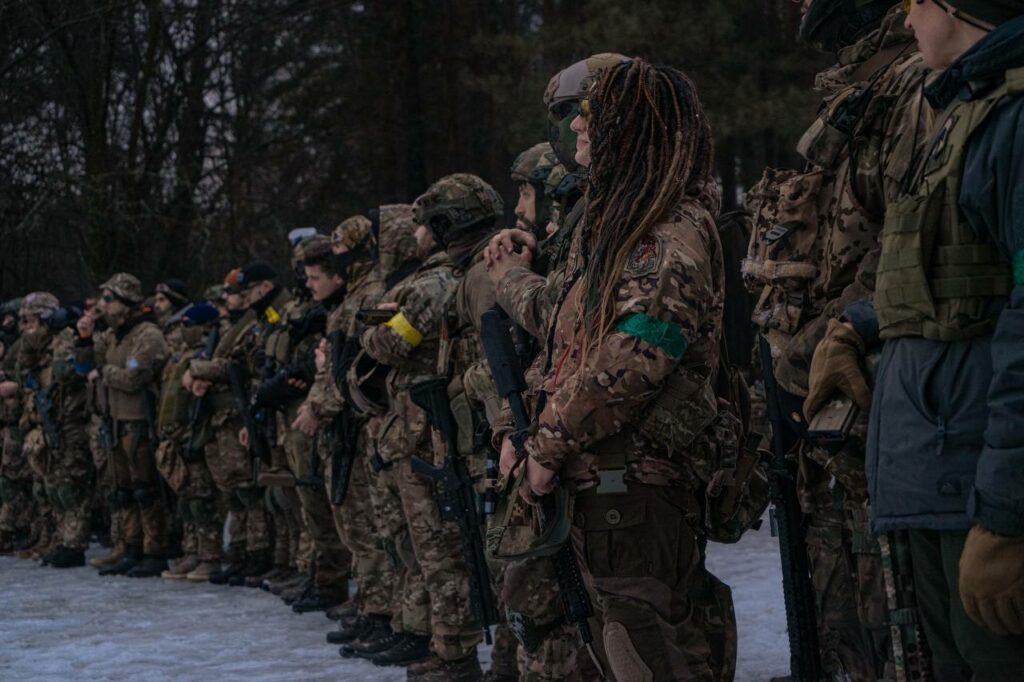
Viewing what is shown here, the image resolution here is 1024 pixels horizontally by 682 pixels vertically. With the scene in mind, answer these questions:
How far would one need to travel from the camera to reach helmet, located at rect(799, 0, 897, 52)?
14.1 feet

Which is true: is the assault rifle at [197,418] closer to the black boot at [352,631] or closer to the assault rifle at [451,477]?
the black boot at [352,631]

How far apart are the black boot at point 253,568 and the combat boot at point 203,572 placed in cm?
31

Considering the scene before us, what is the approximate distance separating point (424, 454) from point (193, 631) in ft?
8.26


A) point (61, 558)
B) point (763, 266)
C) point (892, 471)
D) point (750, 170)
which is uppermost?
point (750, 170)

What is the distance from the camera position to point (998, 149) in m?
2.54

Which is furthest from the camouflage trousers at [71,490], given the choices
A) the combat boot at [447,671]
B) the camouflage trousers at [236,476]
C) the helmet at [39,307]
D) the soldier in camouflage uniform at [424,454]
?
the combat boot at [447,671]

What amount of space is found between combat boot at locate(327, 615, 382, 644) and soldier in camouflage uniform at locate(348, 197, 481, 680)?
688mm

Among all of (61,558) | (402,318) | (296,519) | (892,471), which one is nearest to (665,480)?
(892,471)

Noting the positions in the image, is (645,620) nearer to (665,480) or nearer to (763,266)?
(665,480)

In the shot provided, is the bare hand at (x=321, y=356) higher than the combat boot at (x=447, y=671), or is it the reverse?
the bare hand at (x=321, y=356)

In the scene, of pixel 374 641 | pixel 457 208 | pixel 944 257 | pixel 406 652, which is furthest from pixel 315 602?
pixel 944 257

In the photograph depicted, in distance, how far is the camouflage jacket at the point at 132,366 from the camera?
1083 cm

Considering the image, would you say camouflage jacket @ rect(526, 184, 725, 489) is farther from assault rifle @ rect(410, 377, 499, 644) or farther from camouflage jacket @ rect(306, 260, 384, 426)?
camouflage jacket @ rect(306, 260, 384, 426)

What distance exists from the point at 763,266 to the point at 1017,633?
6.33ft
